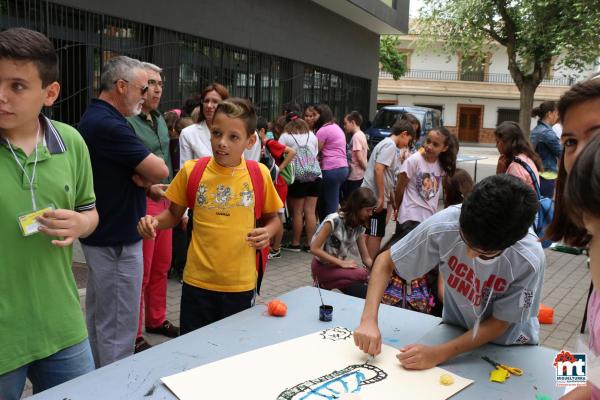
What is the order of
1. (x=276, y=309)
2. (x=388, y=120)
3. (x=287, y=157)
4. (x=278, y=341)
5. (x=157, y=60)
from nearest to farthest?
(x=278, y=341) < (x=276, y=309) < (x=287, y=157) < (x=157, y=60) < (x=388, y=120)

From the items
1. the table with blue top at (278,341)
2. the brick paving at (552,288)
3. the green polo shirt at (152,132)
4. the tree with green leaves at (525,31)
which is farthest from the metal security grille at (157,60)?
the tree with green leaves at (525,31)

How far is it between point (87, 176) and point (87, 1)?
4982 mm

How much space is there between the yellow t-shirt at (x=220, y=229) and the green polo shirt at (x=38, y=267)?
2.50 ft

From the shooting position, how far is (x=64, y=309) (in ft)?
5.99

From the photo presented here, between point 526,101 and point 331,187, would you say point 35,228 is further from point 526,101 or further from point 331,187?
point 526,101

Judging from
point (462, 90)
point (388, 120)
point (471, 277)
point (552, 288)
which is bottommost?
point (552, 288)

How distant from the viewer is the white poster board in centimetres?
169

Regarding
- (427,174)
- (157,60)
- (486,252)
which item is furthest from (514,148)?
(157,60)

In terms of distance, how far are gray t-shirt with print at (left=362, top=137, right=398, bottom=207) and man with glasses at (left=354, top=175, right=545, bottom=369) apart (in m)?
3.81

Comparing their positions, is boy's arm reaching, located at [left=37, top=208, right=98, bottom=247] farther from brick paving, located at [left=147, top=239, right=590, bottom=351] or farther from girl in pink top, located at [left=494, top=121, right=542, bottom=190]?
girl in pink top, located at [left=494, top=121, right=542, bottom=190]

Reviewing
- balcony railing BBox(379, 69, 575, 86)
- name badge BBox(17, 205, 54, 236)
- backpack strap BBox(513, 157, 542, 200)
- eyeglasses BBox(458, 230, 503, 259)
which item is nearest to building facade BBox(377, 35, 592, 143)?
balcony railing BBox(379, 69, 575, 86)

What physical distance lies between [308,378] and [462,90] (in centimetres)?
3665

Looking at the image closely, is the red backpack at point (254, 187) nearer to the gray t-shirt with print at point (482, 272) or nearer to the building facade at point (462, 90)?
the gray t-shirt with print at point (482, 272)

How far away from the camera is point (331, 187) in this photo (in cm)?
694
